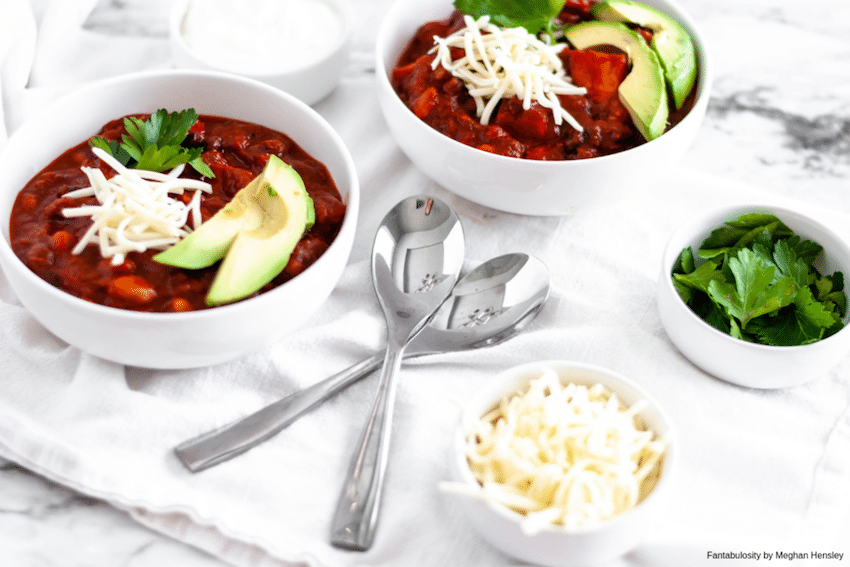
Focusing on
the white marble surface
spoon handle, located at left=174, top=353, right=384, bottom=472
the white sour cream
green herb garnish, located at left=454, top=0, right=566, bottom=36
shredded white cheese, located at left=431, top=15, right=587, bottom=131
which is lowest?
spoon handle, located at left=174, top=353, right=384, bottom=472

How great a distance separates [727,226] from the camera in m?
2.58

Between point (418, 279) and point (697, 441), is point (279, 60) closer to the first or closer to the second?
point (418, 279)

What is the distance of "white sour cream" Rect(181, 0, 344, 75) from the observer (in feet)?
10.2

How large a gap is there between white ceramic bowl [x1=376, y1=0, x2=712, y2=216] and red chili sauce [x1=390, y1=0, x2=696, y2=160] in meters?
0.07

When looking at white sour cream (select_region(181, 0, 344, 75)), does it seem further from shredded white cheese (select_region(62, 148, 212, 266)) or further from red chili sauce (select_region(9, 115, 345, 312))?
shredded white cheese (select_region(62, 148, 212, 266))

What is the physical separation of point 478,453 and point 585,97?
1.31 metres

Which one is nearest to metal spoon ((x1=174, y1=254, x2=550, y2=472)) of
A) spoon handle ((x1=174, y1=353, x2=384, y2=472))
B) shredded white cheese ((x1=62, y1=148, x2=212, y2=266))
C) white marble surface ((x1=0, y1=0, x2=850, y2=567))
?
spoon handle ((x1=174, y1=353, x2=384, y2=472))

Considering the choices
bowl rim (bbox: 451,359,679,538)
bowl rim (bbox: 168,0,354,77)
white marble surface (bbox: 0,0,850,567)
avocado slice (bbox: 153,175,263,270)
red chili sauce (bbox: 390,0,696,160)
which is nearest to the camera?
bowl rim (bbox: 451,359,679,538)

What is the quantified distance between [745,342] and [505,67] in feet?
3.61

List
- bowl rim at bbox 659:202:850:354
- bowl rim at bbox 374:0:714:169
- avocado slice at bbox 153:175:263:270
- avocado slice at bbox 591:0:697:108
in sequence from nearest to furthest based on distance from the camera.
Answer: avocado slice at bbox 153:175:263:270
bowl rim at bbox 659:202:850:354
bowl rim at bbox 374:0:714:169
avocado slice at bbox 591:0:697:108

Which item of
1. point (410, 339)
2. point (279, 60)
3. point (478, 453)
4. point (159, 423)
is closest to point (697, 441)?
point (478, 453)

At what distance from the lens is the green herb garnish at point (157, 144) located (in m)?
2.35

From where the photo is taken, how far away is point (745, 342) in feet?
7.45

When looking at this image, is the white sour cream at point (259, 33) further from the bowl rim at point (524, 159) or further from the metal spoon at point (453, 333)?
the metal spoon at point (453, 333)
